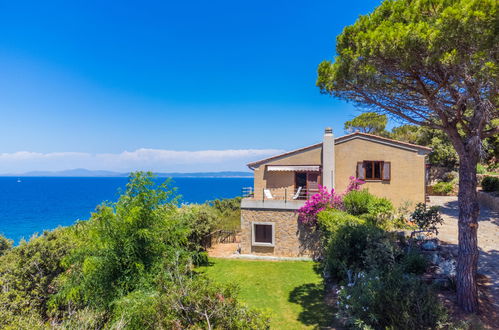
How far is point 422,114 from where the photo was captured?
398 inches

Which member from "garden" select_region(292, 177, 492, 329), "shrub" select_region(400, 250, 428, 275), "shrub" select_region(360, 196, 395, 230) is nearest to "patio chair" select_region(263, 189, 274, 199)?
"garden" select_region(292, 177, 492, 329)

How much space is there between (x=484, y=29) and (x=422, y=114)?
3618 millimetres

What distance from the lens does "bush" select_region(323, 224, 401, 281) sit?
11.1 metres

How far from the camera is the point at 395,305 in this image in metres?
7.30

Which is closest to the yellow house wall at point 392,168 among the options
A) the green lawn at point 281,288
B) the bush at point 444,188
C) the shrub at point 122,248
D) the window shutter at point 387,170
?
the window shutter at point 387,170

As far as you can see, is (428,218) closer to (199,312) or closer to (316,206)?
(316,206)

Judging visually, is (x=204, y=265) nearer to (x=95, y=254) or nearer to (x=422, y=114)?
(x=95, y=254)

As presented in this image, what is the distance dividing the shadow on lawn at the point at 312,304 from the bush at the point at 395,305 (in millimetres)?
2905

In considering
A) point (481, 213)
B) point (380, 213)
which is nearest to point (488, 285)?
point (380, 213)

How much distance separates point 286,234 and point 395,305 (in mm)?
13167

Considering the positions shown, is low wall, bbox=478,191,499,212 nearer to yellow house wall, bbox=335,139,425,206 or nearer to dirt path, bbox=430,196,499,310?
dirt path, bbox=430,196,499,310

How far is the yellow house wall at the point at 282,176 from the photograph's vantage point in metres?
23.5

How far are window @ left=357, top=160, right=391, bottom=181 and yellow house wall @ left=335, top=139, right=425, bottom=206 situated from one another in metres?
0.31

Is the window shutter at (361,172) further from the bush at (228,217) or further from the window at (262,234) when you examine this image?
the bush at (228,217)
